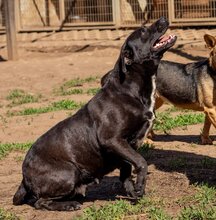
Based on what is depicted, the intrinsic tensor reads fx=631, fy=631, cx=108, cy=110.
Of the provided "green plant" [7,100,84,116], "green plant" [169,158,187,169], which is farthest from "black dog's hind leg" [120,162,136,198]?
"green plant" [7,100,84,116]

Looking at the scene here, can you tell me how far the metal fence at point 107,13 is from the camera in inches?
749

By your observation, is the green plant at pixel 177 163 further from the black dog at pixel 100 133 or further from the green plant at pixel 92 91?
the green plant at pixel 92 91

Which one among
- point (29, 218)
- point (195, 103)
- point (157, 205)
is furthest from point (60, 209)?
point (195, 103)

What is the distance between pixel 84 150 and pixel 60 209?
0.62 m

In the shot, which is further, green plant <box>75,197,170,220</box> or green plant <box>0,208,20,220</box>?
green plant <box>0,208,20,220</box>

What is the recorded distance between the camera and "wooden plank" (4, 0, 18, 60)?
1794 centimetres

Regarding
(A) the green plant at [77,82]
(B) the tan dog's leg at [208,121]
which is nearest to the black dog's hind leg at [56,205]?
(B) the tan dog's leg at [208,121]

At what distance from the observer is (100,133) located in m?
6.07

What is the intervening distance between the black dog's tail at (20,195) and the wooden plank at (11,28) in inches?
478

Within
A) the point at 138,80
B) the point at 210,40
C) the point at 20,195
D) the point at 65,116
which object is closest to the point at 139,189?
the point at 138,80

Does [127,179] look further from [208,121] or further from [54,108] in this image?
[54,108]

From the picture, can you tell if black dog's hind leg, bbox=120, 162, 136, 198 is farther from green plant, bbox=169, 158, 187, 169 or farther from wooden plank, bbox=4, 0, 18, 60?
wooden plank, bbox=4, 0, 18, 60

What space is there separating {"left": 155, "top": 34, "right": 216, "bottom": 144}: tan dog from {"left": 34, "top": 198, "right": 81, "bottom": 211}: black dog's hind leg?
307cm

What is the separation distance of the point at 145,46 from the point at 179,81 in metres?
3.02
